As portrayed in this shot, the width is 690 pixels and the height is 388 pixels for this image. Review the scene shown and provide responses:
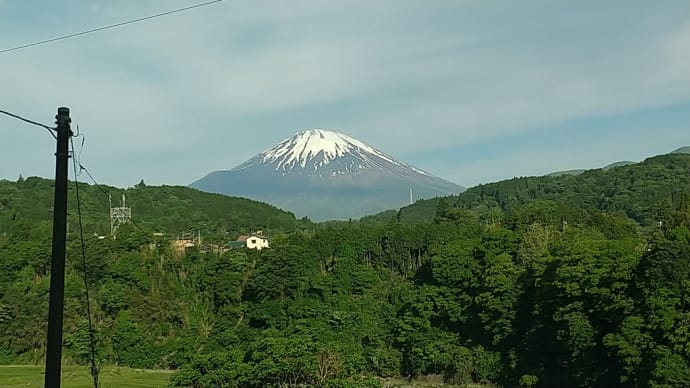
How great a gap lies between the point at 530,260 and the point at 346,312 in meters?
7.53

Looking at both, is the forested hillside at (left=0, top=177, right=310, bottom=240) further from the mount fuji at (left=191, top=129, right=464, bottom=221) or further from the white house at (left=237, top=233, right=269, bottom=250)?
the mount fuji at (left=191, top=129, right=464, bottom=221)

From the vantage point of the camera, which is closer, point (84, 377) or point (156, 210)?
point (84, 377)

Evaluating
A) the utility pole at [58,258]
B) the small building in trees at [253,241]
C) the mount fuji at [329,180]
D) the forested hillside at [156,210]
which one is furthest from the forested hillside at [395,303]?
the mount fuji at [329,180]

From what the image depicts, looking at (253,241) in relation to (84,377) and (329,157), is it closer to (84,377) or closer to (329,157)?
(84,377)

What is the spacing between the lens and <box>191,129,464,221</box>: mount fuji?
4200 inches

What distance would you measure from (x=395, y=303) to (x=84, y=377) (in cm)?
1195

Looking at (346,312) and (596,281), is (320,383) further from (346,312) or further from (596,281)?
(346,312)

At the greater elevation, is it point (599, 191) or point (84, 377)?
point (599, 191)

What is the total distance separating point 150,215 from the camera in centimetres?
5103

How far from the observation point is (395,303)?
29906 millimetres

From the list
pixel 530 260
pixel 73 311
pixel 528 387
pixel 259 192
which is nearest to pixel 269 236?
pixel 73 311

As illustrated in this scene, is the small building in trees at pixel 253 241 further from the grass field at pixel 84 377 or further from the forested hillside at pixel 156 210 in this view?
the grass field at pixel 84 377

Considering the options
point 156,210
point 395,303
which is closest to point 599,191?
point 395,303

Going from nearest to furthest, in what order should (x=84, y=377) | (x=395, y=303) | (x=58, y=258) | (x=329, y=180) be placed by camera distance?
(x=58, y=258) → (x=84, y=377) → (x=395, y=303) → (x=329, y=180)
